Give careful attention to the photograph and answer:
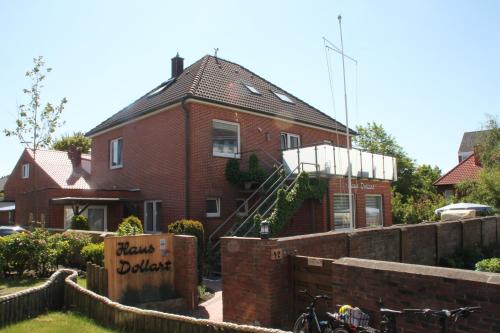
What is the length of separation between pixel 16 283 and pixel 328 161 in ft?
37.5

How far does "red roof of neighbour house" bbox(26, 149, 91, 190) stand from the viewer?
79.4 ft

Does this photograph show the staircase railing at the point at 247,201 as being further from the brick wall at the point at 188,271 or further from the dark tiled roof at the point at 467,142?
the dark tiled roof at the point at 467,142

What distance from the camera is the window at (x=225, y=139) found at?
1811cm

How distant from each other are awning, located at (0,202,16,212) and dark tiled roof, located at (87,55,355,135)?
10.1m

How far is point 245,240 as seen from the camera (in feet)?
26.5

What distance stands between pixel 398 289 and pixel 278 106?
53.3 ft

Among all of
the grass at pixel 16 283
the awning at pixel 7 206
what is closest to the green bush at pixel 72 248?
the grass at pixel 16 283

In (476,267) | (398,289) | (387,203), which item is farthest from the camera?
(387,203)

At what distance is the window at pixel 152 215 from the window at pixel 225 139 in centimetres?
343

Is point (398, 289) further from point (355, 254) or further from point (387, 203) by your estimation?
point (387, 203)

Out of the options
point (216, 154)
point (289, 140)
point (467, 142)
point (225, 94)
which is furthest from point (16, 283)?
point (467, 142)

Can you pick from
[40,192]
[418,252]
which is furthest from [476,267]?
[40,192]

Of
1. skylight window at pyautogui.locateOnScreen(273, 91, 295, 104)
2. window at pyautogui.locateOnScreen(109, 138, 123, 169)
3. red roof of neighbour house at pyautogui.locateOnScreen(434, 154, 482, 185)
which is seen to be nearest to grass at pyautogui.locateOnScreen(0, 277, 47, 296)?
window at pyautogui.locateOnScreen(109, 138, 123, 169)

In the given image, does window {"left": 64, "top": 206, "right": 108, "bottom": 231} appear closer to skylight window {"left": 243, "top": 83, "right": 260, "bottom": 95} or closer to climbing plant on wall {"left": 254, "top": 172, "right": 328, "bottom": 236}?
skylight window {"left": 243, "top": 83, "right": 260, "bottom": 95}
